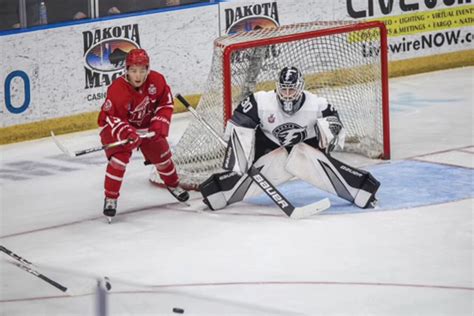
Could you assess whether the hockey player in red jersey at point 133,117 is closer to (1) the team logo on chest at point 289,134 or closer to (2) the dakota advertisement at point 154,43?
(1) the team logo on chest at point 289,134

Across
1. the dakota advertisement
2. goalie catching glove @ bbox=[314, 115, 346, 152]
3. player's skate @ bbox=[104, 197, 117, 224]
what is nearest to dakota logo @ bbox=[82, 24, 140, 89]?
the dakota advertisement

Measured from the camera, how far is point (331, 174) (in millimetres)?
8070

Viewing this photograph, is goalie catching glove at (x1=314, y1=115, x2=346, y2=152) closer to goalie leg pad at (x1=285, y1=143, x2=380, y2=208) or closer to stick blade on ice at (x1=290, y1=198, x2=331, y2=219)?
goalie leg pad at (x1=285, y1=143, x2=380, y2=208)

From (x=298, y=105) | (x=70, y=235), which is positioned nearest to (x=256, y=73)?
(x=298, y=105)

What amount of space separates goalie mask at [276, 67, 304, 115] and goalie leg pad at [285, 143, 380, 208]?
263mm

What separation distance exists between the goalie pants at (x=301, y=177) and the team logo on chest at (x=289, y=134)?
51 millimetres

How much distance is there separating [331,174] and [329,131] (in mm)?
292

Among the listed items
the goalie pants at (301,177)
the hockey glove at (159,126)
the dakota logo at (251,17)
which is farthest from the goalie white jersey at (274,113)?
the dakota logo at (251,17)

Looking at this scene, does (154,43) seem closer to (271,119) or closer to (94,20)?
(94,20)

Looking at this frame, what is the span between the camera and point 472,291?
6.48 metres

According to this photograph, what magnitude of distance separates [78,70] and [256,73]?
1961 millimetres

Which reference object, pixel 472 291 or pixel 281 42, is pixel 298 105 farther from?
pixel 472 291

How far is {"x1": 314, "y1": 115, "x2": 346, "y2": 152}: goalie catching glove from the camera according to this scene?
26.0 ft

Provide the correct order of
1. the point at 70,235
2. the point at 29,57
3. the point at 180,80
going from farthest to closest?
the point at 180,80 < the point at 29,57 < the point at 70,235
